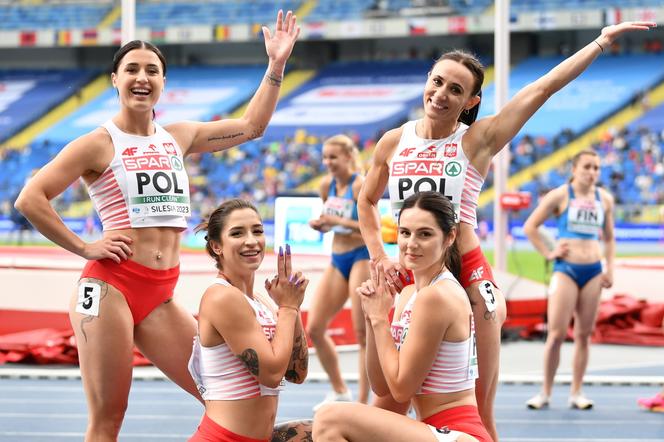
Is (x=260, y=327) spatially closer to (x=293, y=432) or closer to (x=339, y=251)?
(x=293, y=432)

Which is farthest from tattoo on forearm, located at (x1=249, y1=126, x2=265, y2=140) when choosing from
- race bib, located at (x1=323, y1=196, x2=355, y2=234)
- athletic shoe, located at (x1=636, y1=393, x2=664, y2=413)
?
athletic shoe, located at (x1=636, y1=393, x2=664, y2=413)

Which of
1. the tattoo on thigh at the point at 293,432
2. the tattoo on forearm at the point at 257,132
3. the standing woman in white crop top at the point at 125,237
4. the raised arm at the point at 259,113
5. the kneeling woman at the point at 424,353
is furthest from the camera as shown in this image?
the tattoo on forearm at the point at 257,132

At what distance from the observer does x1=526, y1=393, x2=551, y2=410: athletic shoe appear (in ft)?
22.7

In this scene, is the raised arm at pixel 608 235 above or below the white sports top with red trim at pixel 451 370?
above

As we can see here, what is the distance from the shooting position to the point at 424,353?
10.6 ft

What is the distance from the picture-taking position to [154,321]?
3.96 meters

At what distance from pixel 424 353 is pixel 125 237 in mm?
1319

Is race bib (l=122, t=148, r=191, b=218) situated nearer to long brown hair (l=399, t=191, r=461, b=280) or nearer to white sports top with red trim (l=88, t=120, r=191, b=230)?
white sports top with red trim (l=88, t=120, r=191, b=230)

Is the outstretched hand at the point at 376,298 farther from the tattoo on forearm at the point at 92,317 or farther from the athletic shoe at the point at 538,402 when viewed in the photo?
the athletic shoe at the point at 538,402

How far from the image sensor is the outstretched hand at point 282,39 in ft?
14.3

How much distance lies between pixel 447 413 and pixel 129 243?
4.65ft

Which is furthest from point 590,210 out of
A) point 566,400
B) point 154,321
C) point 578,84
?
point 578,84

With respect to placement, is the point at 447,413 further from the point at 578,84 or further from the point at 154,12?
the point at 154,12

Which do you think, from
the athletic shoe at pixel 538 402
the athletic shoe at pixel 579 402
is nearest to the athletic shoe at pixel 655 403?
the athletic shoe at pixel 579 402
